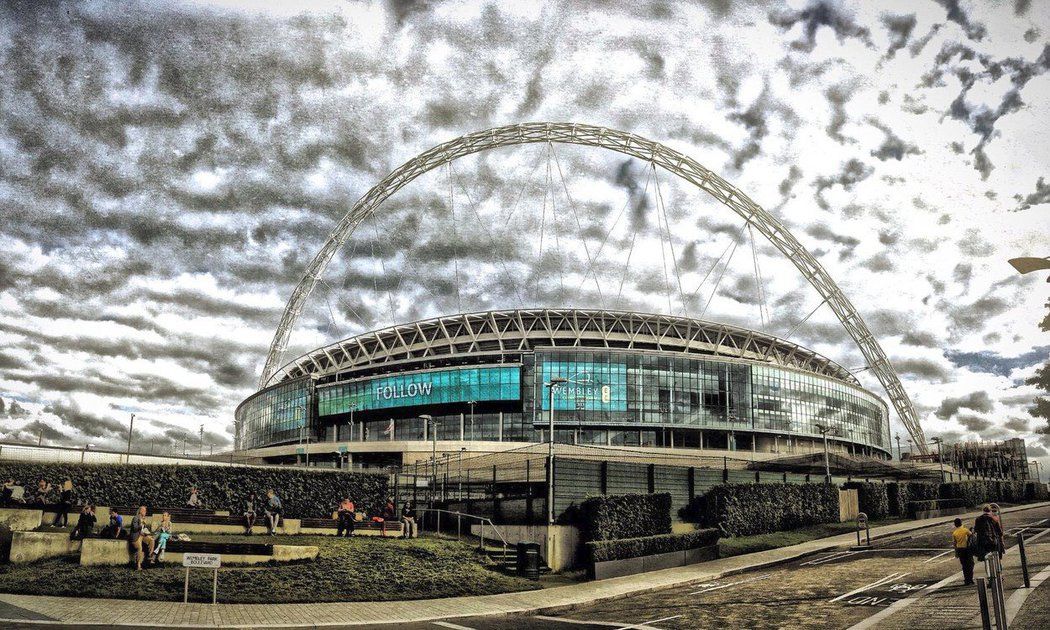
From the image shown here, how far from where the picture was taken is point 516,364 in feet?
332

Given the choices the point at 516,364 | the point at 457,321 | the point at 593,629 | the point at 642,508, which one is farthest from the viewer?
the point at 457,321

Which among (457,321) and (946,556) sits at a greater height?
(457,321)

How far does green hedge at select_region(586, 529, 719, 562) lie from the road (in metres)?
3.47

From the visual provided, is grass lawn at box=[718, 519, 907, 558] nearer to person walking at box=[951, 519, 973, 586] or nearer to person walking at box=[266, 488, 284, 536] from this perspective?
person walking at box=[951, 519, 973, 586]

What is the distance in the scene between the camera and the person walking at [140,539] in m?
24.1

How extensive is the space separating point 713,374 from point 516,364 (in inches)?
1011

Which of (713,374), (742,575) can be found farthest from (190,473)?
(713,374)

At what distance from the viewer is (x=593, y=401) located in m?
99.2

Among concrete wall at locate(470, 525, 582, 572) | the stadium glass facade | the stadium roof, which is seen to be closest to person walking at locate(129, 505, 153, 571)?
concrete wall at locate(470, 525, 582, 572)

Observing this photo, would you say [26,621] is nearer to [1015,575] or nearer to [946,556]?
[1015,575]

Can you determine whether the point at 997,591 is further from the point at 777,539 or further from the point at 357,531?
the point at 357,531

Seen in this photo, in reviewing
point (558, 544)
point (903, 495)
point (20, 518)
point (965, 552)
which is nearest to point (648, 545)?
point (558, 544)

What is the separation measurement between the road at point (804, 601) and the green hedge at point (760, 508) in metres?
6.71

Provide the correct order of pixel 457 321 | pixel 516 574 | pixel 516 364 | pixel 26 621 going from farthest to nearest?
pixel 457 321, pixel 516 364, pixel 516 574, pixel 26 621
